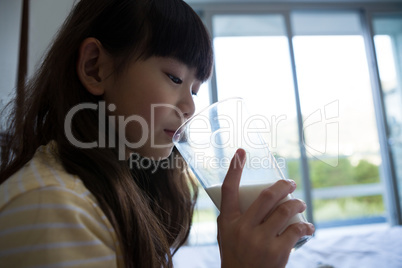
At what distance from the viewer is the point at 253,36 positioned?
9.93ft

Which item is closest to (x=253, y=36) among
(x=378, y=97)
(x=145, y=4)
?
(x=378, y=97)

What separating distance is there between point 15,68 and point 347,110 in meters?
3.78

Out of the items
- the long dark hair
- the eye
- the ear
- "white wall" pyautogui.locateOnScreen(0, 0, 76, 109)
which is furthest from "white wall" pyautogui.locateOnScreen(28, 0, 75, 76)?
the eye

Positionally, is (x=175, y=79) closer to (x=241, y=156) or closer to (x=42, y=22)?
(x=241, y=156)

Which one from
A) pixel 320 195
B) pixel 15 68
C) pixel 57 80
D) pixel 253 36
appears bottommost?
pixel 320 195

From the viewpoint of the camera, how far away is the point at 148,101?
0.65 meters

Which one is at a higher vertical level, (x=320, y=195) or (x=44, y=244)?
(x=44, y=244)

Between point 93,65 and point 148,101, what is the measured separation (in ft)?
0.49

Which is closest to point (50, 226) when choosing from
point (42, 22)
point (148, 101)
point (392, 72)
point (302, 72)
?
point (148, 101)

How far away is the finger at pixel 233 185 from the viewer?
1.65 feet

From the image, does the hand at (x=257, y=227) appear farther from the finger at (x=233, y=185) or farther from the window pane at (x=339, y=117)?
the window pane at (x=339, y=117)

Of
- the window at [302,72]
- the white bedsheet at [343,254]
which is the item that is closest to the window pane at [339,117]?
the window at [302,72]

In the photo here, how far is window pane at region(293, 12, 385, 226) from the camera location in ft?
10.5

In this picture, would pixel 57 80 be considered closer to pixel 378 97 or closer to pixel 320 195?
pixel 378 97
